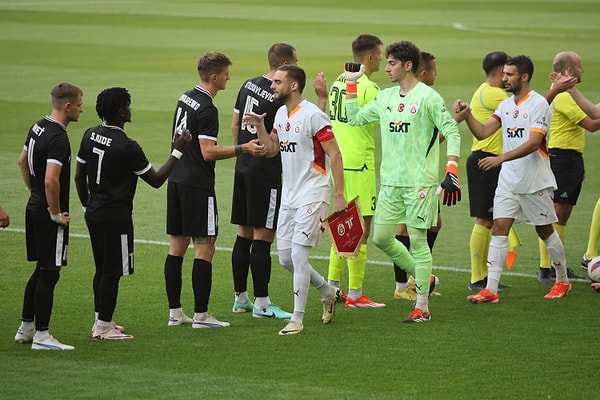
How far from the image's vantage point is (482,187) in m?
11.6

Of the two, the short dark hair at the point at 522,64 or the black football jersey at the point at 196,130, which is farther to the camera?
the short dark hair at the point at 522,64

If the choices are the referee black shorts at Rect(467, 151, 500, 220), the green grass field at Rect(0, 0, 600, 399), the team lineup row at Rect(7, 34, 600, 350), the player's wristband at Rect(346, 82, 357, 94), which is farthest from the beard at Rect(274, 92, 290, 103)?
the referee black shorts at Rect(467, 151, 500, 220)

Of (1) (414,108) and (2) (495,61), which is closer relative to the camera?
(1) (414,108)

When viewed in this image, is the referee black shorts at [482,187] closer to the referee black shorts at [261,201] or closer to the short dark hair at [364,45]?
the short dark hair at [364,45]

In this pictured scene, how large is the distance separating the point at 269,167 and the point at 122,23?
30340mm

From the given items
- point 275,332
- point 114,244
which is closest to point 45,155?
point 114,244

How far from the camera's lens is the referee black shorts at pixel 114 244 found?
30.4 ft

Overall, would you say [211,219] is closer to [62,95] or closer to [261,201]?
[261,201]

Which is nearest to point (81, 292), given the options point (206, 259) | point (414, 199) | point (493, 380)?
point (206, 259)

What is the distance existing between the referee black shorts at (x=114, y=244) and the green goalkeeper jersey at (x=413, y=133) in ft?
7.25

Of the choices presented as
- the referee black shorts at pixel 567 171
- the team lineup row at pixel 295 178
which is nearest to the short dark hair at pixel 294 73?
the team lineup row at pixel 295 178

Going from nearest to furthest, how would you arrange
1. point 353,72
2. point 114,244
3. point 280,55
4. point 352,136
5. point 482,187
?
1. point 114,244
2. point 353,72
3. point 280,55
4. point 352,136
5. point 482,187

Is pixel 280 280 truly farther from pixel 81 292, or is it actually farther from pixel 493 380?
pixel 493 380

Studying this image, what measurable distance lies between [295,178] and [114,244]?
1525 mm
